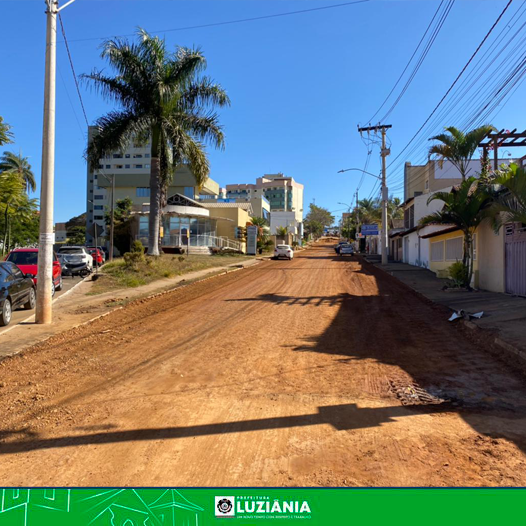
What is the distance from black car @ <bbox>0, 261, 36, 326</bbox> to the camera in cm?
959

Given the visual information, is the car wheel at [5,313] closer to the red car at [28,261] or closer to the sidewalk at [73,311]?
the sidewalk at [73,311]

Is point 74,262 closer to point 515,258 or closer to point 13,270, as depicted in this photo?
point 13,270

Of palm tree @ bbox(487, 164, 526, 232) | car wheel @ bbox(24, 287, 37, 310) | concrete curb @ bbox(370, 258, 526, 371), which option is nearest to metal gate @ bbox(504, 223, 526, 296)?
palm tree @ bbox(487, 164, 526, 232)

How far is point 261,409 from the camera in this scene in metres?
4.77

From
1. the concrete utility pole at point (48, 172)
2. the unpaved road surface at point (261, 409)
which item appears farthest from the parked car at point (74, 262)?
the unpaved road surface at point (261, 409)

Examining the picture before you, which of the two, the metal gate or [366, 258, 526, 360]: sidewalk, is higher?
the metal gate

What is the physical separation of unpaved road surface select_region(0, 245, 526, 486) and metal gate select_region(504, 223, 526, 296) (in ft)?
17.2

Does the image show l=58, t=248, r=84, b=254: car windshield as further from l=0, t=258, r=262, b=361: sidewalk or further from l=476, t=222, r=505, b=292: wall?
l=476, t=222, r=505, b=292: wall

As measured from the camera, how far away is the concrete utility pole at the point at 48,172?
9758 millimetres

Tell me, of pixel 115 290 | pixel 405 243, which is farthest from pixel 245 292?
pixel 405 243

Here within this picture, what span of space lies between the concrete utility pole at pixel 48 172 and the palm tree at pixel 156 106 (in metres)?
14.7

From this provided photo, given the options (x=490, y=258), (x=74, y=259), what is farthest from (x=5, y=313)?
(x=490, y=258)
